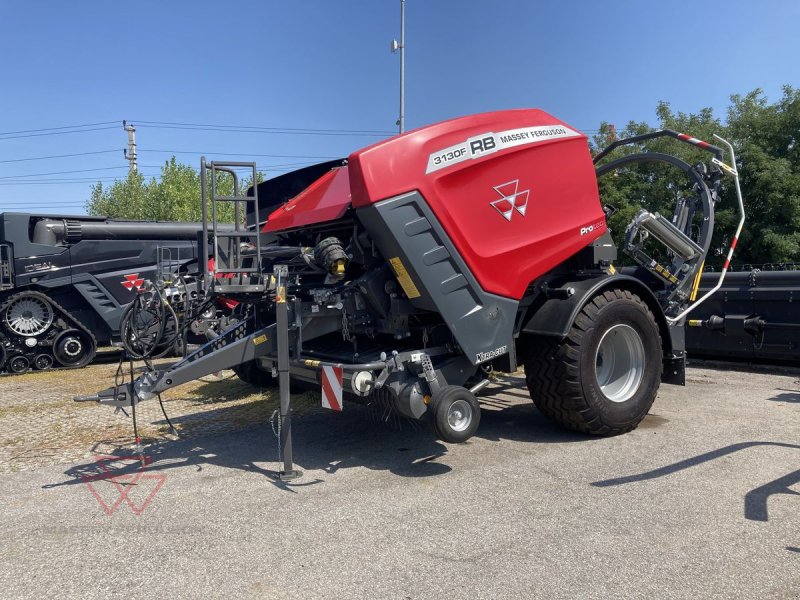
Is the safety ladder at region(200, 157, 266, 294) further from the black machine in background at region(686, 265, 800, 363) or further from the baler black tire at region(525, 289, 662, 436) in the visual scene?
the black machine in background at region(686, 265, 800, 363)

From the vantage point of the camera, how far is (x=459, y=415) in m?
4.46

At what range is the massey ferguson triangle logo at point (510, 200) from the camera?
482 centimetres

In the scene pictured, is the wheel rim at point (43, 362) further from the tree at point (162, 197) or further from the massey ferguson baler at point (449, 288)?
the tree at point (162, 197)

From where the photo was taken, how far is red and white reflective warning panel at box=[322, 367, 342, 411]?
453 centimetres

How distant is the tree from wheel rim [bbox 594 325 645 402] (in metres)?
25.5

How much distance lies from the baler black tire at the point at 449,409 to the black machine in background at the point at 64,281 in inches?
315

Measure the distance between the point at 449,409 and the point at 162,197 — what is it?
98.0 feet

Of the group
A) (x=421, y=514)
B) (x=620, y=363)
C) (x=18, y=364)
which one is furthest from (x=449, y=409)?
(x=18, y=364)

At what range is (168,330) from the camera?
218 inches

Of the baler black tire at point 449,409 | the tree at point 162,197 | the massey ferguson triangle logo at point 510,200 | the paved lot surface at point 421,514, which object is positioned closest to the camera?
the paved lot surface at point 421,514

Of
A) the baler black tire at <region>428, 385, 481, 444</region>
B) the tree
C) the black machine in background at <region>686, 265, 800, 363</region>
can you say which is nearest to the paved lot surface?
the baler black tire at <region>428, 385, 481, 444</region>

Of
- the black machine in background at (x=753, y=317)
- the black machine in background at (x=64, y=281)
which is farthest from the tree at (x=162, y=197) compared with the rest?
the black machine in background at (x=753, y=317)

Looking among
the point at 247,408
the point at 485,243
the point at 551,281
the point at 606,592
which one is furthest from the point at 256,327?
the point at 606,592

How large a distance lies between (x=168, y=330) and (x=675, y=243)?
15.8ft
